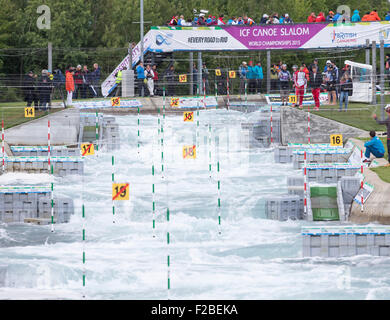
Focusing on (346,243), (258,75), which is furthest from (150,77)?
(346,243)

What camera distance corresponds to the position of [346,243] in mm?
16141

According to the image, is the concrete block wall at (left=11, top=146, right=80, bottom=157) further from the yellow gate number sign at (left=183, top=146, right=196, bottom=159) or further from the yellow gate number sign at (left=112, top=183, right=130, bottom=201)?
the yellow gate number sign at (left=112, top=183, right=130, bottom=201)

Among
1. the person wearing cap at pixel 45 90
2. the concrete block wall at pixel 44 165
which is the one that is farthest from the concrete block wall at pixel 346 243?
the person wearing cap at pixel 45 90

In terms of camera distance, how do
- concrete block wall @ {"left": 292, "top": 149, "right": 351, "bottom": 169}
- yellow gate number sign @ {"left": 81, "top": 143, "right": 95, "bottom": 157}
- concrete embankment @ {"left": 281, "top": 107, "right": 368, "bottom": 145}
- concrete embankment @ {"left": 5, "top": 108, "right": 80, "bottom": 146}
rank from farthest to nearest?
concrete embankment @ {"left": 281, "top": 107, "right": 368, "bottom": 145} < concrete embankment @ {"left": 5, "top": 108, "right": 80, "bottom": 146} < concrete block wall @ {"left": 292, "top": 149, "right": 351, "bottom": 169} < yellow gate number sign @ {"left": 81, "top": 143, "right": 95, "bottom": 157}

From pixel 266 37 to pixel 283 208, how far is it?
19284 mm

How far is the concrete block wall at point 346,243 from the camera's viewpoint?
16.1 metres

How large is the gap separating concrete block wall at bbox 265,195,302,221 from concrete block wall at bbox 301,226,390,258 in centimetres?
319

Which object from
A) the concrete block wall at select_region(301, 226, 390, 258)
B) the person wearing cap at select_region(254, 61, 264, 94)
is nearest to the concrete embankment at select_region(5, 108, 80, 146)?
the person wearing cap at select_region(254, 61, 264, 94)

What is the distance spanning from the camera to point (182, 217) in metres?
19.6

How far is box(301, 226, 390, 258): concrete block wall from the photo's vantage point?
16109 millimetres

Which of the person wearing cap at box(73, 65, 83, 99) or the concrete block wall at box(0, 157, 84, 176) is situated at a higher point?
the person wearing cap at box(73, 65, 83, 99)

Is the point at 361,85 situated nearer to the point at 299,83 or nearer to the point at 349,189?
the point at 299,83

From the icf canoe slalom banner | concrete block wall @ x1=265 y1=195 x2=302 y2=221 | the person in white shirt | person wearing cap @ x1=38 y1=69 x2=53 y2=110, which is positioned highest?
A: the icf canoe slalom banner
